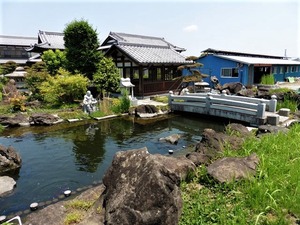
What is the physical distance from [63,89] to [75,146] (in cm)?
804

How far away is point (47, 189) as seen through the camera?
602 cm

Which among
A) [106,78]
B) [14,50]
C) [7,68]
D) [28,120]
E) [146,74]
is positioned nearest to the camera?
[28,120]

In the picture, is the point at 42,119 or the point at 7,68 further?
the point at 7,68

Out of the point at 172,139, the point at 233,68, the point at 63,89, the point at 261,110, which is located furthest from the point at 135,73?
the point at 261,110

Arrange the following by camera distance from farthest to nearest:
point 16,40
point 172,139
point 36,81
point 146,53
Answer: point 16,40, point 146,53, point 36,81, point 172,139

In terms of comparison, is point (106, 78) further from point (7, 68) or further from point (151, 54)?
point (7, 68)

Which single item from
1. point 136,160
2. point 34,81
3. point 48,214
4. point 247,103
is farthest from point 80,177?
point 34,81

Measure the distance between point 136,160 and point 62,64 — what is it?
63.0ft

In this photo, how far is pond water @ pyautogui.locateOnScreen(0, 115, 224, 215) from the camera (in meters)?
6.08

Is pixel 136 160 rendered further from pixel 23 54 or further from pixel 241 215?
pixel 23 54

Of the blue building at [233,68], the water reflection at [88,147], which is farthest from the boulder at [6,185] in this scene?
the blue building at [233,68]

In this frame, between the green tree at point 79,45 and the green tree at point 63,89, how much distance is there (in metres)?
3.07

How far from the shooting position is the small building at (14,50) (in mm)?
33812

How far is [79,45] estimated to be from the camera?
19.7 m
